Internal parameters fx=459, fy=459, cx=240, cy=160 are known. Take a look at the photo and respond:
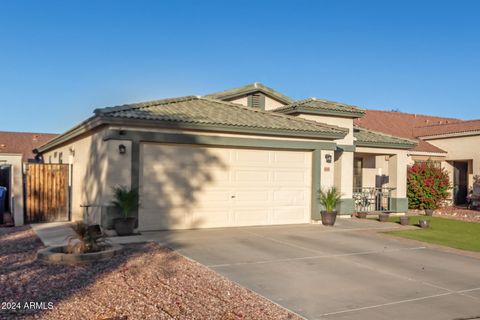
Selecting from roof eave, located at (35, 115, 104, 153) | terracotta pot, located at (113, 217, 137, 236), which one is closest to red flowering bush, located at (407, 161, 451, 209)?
terracotta pot, located at (113, 217, 137, 236)

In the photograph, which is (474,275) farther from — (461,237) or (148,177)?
(148,177)

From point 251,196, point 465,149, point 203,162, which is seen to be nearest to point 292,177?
point 251,196

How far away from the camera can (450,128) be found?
2661 centimetres

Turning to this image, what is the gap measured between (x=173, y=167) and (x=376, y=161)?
40.6 ft

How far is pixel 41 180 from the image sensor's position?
1532 cm

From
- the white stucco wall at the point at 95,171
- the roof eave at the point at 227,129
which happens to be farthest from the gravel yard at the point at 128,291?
the roof eave at the point at 227,129

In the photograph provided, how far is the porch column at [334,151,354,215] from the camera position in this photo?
17.5 m

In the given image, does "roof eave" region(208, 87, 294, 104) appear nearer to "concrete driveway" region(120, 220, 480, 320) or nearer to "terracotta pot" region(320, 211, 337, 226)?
"terracotta pot" region(320, 211, 337, 226)

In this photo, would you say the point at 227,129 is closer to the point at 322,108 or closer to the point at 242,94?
the point at 322,108

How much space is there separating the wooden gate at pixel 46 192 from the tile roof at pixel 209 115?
440 centimetres

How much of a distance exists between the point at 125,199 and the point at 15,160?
22605mm

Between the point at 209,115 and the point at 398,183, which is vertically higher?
the point at 209,115

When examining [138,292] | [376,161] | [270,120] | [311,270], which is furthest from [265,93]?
[138,292]

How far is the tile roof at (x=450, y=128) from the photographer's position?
25.5m
